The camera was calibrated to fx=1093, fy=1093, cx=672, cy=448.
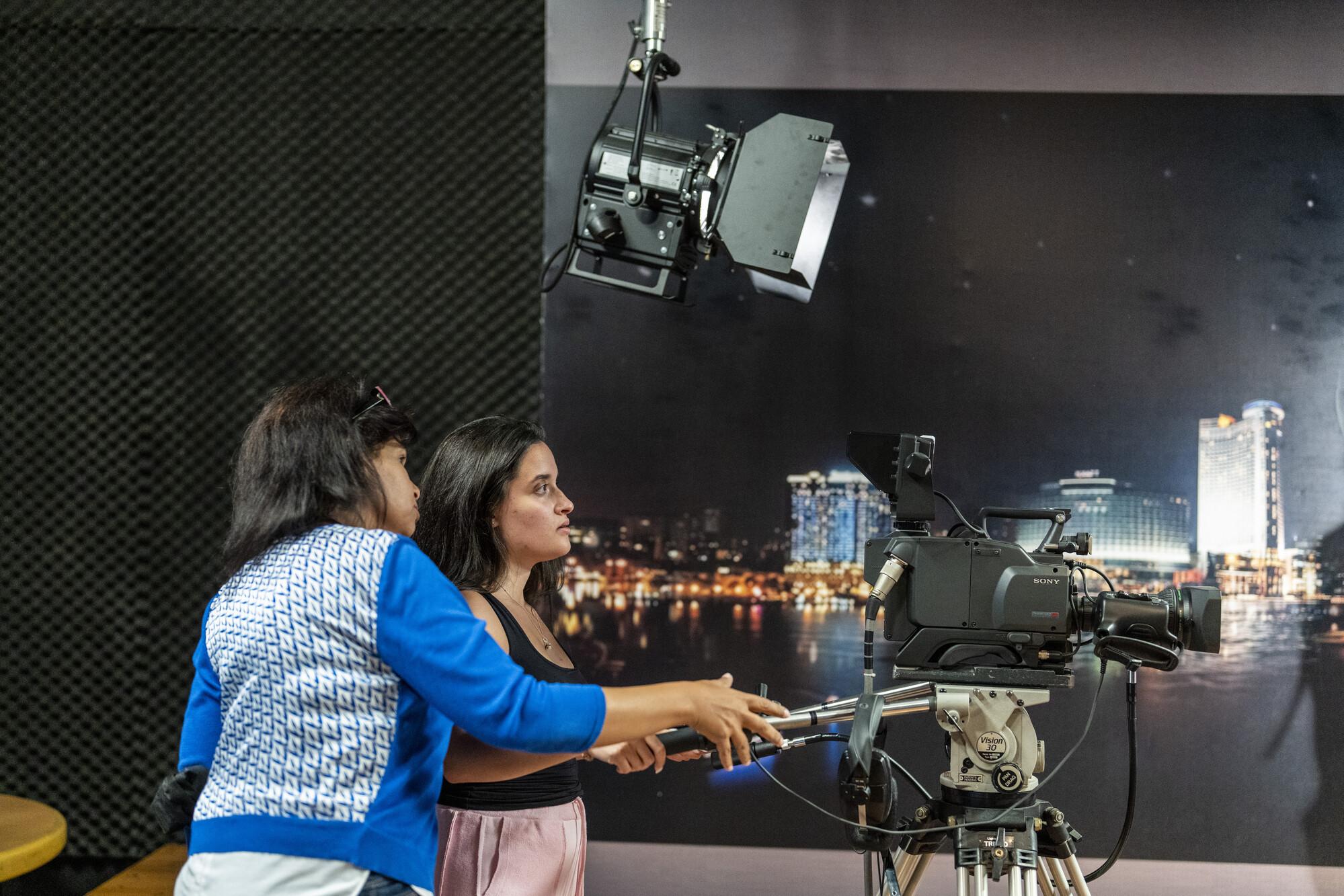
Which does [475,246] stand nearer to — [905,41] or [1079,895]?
[905,41]

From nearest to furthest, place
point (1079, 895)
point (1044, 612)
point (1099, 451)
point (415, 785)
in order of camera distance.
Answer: point (415, 785) < point (1044, 612) < point (1079, 895) < point (1099, 451)

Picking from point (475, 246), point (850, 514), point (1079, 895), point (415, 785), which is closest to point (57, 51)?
point (475, 246)

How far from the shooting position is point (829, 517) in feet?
11.4

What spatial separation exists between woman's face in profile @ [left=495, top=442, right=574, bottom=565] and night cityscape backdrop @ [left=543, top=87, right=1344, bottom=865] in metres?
1.48

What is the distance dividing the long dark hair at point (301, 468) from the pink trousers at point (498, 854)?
26.4 inches

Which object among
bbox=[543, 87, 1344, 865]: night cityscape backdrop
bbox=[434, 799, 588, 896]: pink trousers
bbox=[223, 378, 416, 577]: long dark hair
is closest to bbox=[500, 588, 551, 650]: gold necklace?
bbox=[434, 799, 588, 896]: pink trousers

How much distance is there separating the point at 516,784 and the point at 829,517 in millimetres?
1806

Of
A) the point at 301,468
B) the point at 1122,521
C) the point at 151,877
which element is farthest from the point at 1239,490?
the point at 151,877

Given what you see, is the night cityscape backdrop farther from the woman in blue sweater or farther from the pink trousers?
the woman in blue sweater

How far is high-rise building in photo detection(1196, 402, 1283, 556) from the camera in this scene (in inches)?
134

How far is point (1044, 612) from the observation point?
6.44ft

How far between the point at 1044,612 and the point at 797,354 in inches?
65.2

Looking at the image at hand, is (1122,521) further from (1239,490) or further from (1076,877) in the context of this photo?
(1076,877)

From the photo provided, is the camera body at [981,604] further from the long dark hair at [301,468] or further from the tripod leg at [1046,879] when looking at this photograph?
the long dark hair at [301,468]
